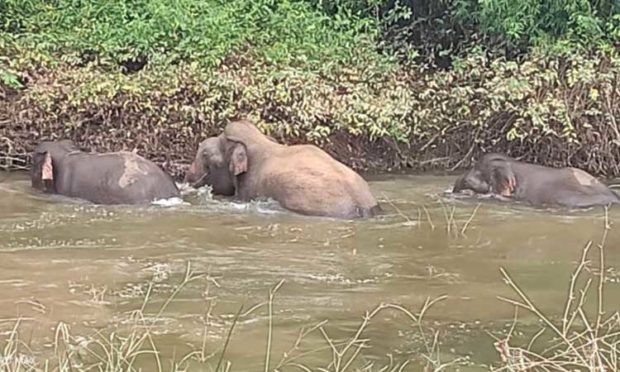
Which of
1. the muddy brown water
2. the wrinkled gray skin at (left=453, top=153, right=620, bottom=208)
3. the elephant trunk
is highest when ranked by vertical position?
the wrinkled gray skin at (left=453, top=153, right=620, bottom=208)

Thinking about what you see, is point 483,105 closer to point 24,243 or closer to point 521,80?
point 521,80

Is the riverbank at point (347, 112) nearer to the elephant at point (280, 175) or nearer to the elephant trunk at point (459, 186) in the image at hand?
the elephant at point (280, 175)

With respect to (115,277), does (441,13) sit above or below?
above

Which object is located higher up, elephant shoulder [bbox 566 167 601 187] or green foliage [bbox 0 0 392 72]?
green foliage [bbox 0 0 392 72]

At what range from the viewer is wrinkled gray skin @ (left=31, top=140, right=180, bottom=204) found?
9.55 meters

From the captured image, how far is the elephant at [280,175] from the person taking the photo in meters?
9.09

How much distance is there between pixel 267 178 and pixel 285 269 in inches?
99.5

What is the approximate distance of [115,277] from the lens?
22.4 feet

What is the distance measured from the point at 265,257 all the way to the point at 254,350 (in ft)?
7.13

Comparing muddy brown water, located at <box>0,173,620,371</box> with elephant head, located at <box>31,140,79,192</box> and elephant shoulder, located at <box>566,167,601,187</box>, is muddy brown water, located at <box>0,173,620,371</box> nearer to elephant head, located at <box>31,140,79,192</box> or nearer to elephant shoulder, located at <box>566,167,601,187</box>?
elephant head, located at <box>31,140,79,192</box>

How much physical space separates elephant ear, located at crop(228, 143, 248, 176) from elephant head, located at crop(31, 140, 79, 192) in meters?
1.40

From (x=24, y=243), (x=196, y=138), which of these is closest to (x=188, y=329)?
(x=24, y=243)

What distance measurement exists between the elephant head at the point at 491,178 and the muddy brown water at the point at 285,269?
0.76 feet

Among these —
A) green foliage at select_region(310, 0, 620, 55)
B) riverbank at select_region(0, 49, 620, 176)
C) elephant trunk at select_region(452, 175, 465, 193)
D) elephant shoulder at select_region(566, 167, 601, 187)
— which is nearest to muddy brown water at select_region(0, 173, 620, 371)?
elephant trunk at select_region(452, 175, 465, 193)
